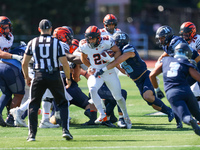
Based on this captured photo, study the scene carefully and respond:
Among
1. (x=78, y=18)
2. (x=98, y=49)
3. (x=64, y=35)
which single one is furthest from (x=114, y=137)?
(x=78, y=18)

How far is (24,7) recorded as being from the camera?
88.3 feet

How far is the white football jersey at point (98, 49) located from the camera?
8.00 m

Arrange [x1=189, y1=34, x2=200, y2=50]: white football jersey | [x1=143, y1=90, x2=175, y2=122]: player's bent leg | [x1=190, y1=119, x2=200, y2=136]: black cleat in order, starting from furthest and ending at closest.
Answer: [x1=189, y1=34, x2=200, y2=50]: white football jersey → [x1=143, y1=90, x2=175, y2=122]: player's bent leg → [x1=190, y1=119, x2=200, y2=136]: black cleat

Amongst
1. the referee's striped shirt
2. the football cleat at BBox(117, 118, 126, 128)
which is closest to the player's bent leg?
the football cleat at BBox(117, 118, 126, 128)

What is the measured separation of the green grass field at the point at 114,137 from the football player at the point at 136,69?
0.39m

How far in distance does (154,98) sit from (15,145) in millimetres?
2930

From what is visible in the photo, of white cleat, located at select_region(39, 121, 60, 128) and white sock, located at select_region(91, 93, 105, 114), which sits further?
white cleat, located at select_region(39, 121, 60, 128)

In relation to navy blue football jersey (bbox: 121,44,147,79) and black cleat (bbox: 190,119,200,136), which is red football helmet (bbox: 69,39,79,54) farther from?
black cleat (bbox: 190,119,200,136)

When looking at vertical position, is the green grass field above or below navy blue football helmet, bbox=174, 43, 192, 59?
below

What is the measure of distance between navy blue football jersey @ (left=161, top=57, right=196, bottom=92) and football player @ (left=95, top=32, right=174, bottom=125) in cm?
127

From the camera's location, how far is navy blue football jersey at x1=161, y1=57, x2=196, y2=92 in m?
6.88

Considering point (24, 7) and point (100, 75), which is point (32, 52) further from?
point (24, 7)

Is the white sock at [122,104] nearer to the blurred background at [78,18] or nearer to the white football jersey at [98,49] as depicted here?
the white football jersey at [98,49]

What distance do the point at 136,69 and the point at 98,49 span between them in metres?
1.00
